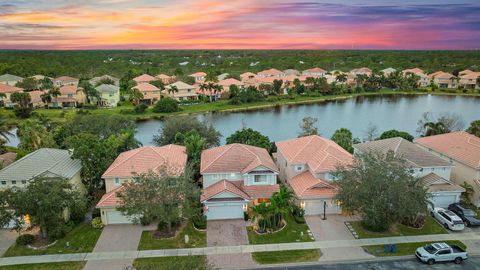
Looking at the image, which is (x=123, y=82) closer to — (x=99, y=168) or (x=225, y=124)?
(x=225, y=124)

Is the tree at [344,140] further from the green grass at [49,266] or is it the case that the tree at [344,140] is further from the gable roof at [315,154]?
the green grass at [49,266]

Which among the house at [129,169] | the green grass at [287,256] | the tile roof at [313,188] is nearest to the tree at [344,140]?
the tile roof at [313,188]

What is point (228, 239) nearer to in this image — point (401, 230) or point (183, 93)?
point (401, 230)

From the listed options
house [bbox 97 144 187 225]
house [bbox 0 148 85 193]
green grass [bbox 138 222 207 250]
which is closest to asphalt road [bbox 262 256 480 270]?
green grass [bbox 138 222 207 250]

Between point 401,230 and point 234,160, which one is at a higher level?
point 234,160

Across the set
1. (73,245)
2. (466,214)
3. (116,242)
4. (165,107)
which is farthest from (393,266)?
(165,107)

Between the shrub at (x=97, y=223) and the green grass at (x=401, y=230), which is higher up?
the shrub at (x=97, y=223)

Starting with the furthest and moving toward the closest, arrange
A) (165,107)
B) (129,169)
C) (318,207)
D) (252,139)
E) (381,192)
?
1. (165,107)
2. (252,139)
3. (129,169)
4. (318,207)
5. (381,192)
